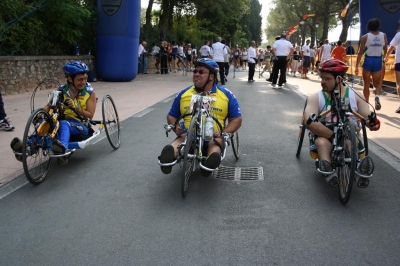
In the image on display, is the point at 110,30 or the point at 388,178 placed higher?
the point at 110,30

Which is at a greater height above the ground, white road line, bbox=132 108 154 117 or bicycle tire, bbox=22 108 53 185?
bicycle tire, bbox=22 108 53 185

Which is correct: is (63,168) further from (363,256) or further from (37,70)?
(37,70)

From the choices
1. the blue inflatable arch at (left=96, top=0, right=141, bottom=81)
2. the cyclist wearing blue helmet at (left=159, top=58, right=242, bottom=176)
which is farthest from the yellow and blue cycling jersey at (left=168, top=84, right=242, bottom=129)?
the blue inflatable arch at (left=96, top=0, right=141, bottom=81)

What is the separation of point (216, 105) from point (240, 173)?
0.85m

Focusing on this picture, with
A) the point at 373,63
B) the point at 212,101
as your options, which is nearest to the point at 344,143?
the point at 212,101

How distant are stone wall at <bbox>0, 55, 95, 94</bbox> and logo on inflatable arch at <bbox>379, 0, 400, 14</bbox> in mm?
10981

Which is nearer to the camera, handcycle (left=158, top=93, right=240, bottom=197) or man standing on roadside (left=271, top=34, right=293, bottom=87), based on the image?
handcycle (left=158, top=93, right=240, bottom=197)

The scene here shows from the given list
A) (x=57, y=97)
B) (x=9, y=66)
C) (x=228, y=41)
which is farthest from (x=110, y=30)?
(x=228, y=41)

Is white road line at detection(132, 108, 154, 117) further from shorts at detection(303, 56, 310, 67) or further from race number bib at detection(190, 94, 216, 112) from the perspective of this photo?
shorts at detection(303, 56, 310, 67)

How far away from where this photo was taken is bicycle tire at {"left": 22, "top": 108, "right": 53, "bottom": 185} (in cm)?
471

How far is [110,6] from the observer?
17750 millimetres

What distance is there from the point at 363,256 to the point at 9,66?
1210 cm

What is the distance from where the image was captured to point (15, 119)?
8.87 m

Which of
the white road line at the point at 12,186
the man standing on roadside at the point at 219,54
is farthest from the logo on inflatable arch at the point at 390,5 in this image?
the white road line at the point at 12,186
